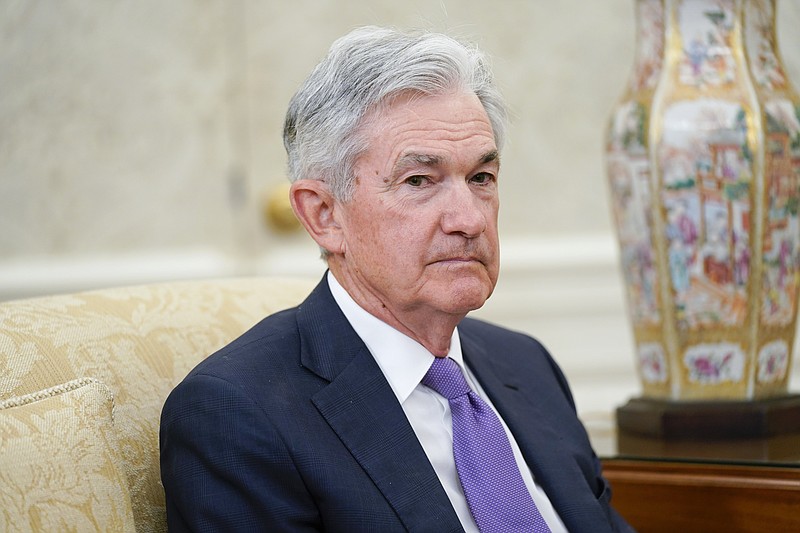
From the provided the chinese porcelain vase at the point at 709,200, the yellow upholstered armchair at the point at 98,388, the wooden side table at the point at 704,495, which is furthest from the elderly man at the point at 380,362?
the chinese porcelain vase at the point at 709,200

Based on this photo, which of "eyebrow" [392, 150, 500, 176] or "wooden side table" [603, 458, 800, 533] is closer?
"eyebrow" [392, 150, 500, 176]

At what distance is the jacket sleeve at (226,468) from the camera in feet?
4.62

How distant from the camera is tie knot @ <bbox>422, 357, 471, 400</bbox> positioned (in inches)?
67.1

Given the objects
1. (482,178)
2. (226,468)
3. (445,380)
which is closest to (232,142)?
(482,178)

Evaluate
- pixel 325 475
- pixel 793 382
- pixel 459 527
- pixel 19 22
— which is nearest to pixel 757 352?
pixel 459 527

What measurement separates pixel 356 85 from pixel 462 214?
0.90 ft

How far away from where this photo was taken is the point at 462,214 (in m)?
1.64

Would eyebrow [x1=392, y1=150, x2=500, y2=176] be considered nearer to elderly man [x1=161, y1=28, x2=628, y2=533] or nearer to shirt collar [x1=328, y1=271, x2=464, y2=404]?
elderly man [x1=161, y1=28, x2=628, y2=533]

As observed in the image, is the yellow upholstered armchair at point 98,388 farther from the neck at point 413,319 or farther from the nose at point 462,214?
the nose at point 462,214

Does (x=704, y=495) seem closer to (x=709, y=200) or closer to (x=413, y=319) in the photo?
(x=709, y=200)

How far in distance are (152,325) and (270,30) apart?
2066 millimetres

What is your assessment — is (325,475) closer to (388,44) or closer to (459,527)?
(459,527)

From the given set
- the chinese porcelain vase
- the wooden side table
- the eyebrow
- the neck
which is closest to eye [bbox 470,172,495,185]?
the eyebrow

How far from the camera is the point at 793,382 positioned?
146 inches
